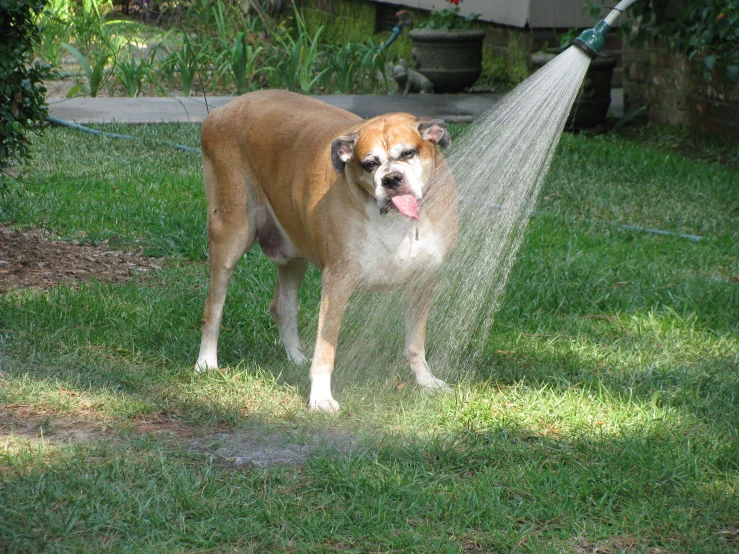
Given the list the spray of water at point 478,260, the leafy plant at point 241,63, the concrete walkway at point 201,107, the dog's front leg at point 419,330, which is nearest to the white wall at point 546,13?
the concrete walkway at point 201,107

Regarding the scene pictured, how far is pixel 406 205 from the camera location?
10.7 ft

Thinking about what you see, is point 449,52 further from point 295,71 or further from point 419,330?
point 419,330

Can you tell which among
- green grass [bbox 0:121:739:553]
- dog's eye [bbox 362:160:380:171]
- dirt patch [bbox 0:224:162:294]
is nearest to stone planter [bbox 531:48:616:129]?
green grass [bbox 0:121:739:553]

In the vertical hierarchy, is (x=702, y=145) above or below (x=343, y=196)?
below

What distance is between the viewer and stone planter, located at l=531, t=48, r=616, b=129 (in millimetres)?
8645

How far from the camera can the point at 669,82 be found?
8.67 meters

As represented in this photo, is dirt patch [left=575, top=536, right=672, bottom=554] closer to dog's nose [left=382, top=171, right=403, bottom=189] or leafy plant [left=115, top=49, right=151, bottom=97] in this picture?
dog's nose [left=382, top=171, right=403, bottom=189]

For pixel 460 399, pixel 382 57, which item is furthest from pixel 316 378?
pixel 382 57

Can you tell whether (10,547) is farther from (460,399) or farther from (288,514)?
(460,399)

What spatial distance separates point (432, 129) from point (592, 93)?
572 centimetres

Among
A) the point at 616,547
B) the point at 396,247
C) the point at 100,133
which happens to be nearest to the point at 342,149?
the point at 396,247

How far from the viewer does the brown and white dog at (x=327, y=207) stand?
3.39 meters

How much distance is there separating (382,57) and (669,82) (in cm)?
308

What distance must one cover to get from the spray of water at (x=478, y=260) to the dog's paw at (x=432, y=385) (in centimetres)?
12
